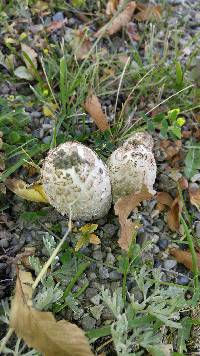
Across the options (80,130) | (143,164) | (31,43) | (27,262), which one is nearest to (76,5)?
(31,43)

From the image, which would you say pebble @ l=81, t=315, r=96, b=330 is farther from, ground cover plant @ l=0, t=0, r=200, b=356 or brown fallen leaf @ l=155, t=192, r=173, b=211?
brown fallen leaf @ l=155, t=192, r=173, b=211

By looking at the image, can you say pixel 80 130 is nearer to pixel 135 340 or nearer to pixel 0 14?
pixel 0 14

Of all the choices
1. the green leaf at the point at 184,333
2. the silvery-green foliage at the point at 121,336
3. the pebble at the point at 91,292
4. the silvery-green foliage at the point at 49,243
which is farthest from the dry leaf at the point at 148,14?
the silvery-green foliage at the point at 121,336

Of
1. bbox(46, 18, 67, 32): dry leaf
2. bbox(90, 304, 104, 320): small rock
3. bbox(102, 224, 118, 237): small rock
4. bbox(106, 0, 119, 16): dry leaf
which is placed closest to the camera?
bbox(90, 304, 104, 320): small rock

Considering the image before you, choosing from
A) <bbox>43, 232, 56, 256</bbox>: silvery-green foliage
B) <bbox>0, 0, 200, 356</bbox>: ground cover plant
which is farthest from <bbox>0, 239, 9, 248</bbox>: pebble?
<bbox>43, 232, 56, 256</bbox>: silvery-green foliage

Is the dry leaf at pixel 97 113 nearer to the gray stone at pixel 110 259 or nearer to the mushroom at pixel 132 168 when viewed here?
the mushroom at pixel 132 168

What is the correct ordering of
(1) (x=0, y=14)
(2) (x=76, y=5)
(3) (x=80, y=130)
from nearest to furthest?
1. (3) (x=80, y=130)
2. (1) (x=0, y=14)
3. (2) (x=76, y=5)
